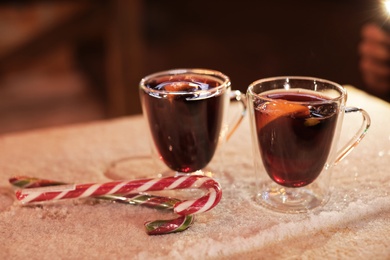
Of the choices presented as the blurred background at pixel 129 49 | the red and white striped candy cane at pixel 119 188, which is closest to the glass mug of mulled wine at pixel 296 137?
the red and white striped candy cane at pixel 119 188

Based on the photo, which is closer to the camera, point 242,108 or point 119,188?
point 119,188

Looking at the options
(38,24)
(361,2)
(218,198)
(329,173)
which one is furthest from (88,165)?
(361,2)

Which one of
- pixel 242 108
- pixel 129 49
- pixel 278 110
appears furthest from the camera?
pixel 129 49

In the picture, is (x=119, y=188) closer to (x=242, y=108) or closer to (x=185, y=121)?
(x=185, y=121)

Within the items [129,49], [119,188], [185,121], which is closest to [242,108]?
[185,121]

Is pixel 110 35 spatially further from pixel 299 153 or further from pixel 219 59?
pixel 299 153

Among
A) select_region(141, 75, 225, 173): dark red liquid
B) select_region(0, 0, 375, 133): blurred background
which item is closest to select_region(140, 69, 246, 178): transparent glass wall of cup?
select_region(141, 75, 225, 173): dark red liquid
